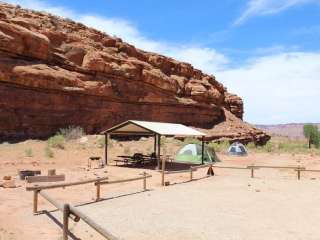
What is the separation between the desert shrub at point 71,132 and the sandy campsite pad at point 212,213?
58.1 ft

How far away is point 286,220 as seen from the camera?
29.7 ft

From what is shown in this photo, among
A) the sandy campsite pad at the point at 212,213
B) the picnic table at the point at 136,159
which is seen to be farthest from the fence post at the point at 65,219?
the picnic table at the point at 136,159

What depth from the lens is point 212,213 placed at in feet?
31.6

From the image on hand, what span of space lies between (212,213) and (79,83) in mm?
26239

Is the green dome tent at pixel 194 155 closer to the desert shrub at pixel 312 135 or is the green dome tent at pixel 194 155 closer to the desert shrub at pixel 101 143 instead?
the desert shrub at pixel 101 143

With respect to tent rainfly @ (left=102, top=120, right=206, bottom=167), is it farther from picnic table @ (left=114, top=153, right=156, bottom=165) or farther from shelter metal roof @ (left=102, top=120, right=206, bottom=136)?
picnic table @ (left=114, top=153, right=156, bottom=165)

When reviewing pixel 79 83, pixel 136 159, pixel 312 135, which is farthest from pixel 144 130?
pixel 312 135

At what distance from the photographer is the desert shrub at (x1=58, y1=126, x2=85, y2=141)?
3031cm

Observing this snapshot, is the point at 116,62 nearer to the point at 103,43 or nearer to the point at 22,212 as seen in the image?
the point at 103,43

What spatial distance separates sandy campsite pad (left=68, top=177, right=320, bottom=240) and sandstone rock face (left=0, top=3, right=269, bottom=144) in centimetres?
1995

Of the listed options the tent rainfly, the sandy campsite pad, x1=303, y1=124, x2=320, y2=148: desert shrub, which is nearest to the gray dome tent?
the tent rainfly

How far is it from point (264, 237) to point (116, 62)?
33.3 m

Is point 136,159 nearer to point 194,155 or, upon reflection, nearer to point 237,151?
point 194,155

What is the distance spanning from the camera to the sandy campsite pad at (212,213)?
774 cm
